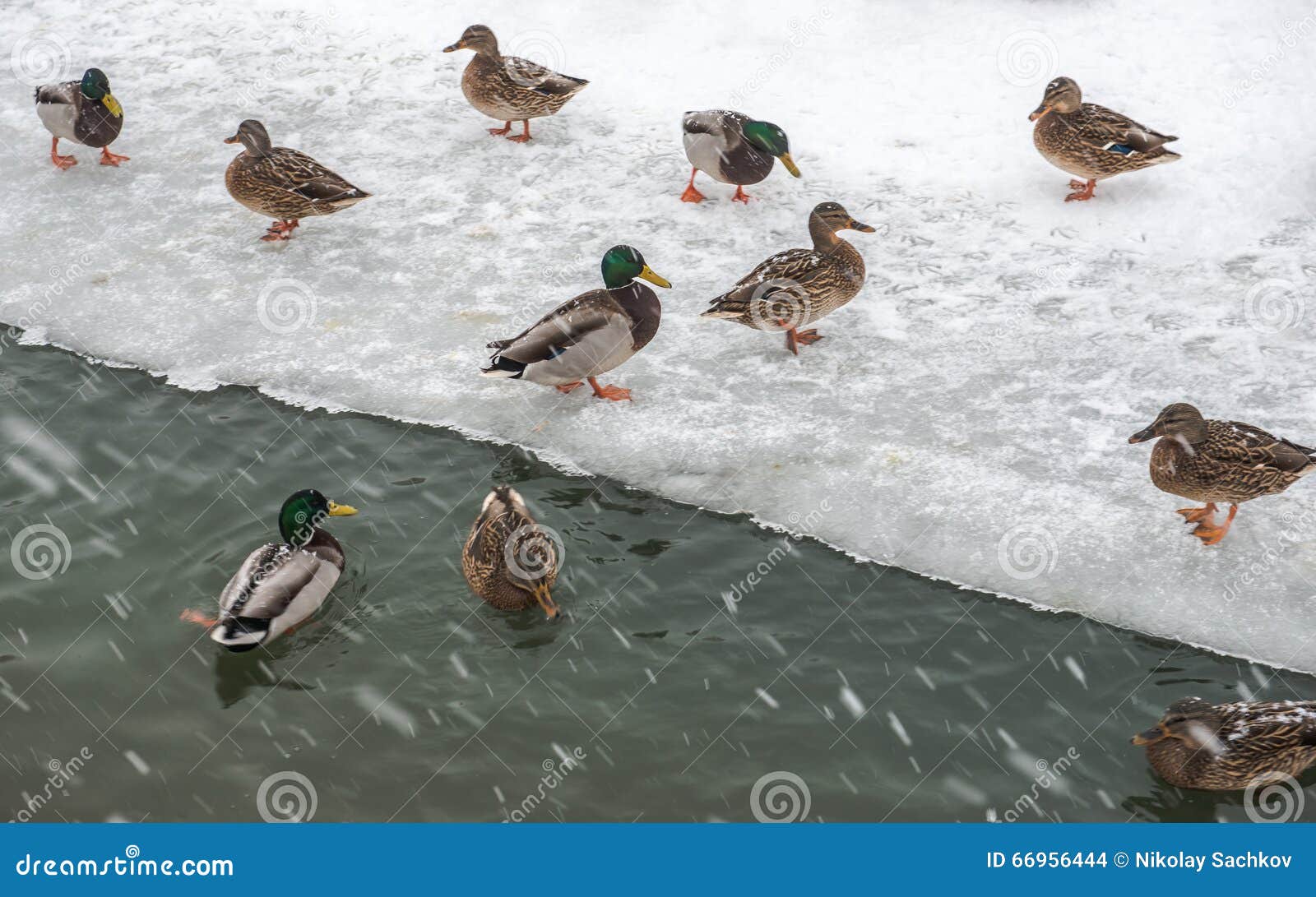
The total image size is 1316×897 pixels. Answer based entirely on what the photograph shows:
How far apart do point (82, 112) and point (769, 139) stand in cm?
540

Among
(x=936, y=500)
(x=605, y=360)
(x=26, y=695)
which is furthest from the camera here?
(x=605, y=360)

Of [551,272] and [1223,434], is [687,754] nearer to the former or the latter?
[1223,434]

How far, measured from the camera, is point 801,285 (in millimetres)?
7449

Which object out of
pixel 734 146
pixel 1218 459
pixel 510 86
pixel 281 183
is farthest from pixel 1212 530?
pixel 281 183

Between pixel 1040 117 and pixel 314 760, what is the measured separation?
264 inches

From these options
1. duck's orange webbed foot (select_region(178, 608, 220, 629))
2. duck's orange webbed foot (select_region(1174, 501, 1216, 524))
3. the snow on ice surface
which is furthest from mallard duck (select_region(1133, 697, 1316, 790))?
duck's orange webbed foot (select_region(178, 608, 220, 629))

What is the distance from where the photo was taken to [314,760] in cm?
537

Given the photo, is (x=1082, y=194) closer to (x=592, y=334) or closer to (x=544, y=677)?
(x=592, y=334)

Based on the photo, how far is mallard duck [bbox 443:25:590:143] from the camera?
31.5 feet

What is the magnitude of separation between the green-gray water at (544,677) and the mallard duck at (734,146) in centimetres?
314

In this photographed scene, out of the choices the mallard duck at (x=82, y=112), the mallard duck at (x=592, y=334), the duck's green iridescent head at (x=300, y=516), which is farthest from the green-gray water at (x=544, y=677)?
the mallard duck at (x=82, y=112)

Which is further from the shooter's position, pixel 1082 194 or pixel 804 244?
pixel 1082 194

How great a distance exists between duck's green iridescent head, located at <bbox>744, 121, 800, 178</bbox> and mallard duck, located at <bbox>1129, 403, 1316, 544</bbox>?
12.0ft

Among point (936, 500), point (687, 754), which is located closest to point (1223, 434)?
point (936, 500)
